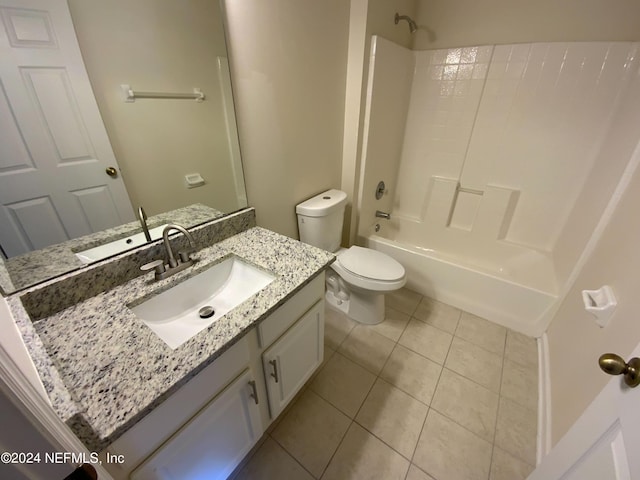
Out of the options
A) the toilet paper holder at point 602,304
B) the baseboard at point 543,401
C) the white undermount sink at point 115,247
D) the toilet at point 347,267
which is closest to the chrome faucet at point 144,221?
the white undermount sink at point 115,247

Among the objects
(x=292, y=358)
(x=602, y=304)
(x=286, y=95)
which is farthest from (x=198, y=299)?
(x=602, y=304)

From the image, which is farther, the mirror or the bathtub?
the bathtub

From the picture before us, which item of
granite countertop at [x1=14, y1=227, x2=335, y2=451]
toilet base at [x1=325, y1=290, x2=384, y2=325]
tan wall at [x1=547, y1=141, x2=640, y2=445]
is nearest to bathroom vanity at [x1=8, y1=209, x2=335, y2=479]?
granite countertop at [x1=14, y1=227, x2=335, y2=451]

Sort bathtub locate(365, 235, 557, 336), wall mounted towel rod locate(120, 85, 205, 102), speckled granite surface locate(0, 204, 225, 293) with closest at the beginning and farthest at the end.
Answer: speckled granite surface locate(0, 204, 225, 293)
wall mounted towel rod locate(120, 85, 205, 102)
bathtub locate(365, 235, 557, 336)

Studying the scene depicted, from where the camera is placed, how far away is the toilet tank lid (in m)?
1.58

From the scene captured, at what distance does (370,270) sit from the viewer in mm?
1631

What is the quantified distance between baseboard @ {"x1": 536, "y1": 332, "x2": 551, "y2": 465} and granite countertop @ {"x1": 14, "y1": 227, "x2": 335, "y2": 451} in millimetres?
1261

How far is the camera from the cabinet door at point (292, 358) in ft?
3.17

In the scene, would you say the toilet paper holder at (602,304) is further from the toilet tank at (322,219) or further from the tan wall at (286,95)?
the tan wall at (286,95)

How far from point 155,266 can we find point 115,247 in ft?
0.54

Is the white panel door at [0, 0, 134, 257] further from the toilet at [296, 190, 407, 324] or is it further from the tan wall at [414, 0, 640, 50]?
the tan wall at [414, 0, 640, 50]

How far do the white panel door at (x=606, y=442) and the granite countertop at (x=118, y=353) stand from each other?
790mm

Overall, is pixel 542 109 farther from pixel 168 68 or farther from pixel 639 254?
pixel 168 68

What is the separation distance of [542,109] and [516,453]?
6.69 feet
